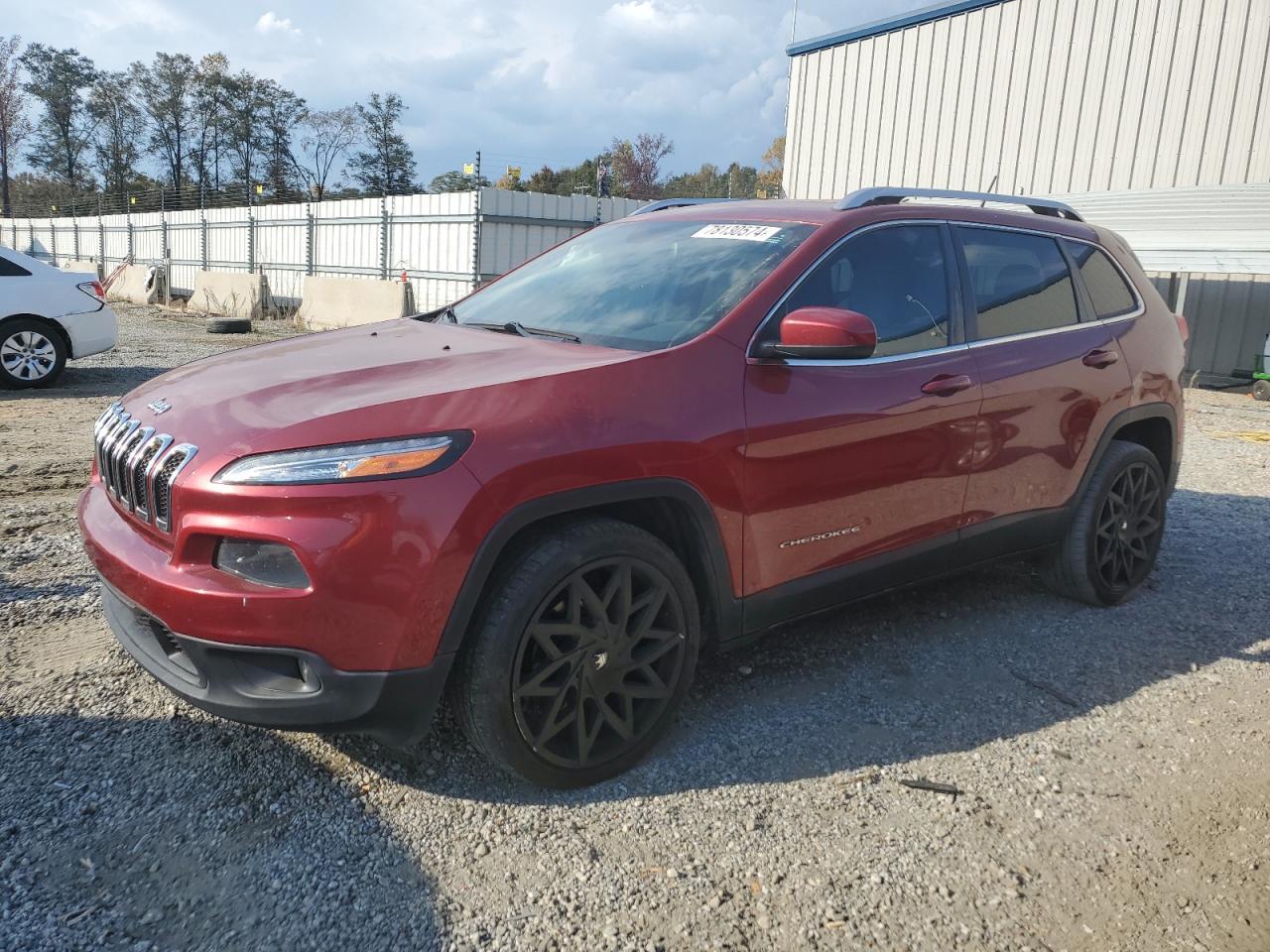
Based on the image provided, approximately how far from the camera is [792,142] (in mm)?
19562

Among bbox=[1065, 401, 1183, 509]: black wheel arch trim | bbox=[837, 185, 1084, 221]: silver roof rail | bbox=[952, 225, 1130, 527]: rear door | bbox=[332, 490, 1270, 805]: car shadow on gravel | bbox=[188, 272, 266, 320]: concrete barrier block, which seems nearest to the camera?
bbox=[332, 490, 1270, 805]: car shadow on gravel

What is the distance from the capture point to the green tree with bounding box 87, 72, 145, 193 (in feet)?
188

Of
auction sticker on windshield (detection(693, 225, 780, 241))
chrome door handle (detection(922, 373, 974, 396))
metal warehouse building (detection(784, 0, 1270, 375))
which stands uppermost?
metal warehouse building (detection(784, 0, 1270, 375))

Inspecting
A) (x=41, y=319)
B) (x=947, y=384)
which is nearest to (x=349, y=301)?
(x=41, y=319)

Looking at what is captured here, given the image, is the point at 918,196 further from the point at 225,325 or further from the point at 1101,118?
the point at 225,325

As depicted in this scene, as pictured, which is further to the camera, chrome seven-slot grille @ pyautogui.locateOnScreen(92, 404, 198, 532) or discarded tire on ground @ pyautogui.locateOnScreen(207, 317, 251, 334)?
discarded tire on ground @ pyautogui.locateOnScreen(207, 317, 251, 334)

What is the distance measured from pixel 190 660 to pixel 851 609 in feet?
9.33

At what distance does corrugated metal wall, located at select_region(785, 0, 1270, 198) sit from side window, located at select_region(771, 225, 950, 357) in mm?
11484

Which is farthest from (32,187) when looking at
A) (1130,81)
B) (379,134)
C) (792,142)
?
(1130,81)

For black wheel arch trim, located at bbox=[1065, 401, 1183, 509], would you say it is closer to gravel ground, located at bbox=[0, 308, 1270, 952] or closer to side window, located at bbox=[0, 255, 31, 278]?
gravel ground, located at bbox=[0, 308, 1270, 952]

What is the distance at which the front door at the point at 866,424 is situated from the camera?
119 inches

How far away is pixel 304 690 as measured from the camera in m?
2.39

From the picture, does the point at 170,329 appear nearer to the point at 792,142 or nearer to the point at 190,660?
the point at 792,142

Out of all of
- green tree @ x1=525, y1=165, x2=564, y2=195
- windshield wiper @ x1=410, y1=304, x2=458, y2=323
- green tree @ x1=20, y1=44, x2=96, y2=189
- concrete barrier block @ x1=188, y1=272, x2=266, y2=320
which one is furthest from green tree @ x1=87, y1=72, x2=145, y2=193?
windshield wiper @ x1=410, y1=304, x2=458, y2=323
